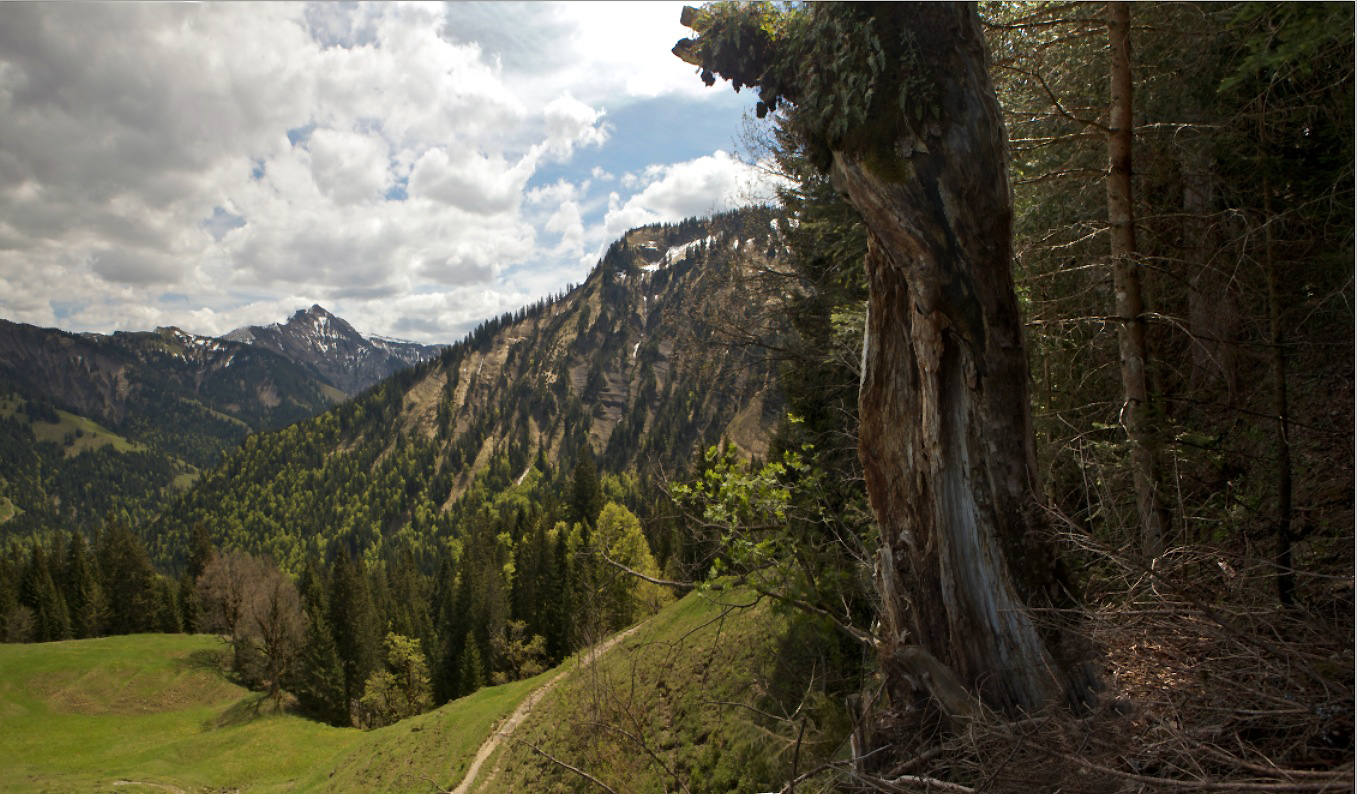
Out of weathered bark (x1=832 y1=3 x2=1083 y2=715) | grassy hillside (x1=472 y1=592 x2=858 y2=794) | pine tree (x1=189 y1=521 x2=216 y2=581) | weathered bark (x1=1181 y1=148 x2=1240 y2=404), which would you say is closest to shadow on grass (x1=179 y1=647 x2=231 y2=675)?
pine tree (x1=189 y1=521 x2=216 y2=581)

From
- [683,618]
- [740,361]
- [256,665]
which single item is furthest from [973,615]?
[256,665]

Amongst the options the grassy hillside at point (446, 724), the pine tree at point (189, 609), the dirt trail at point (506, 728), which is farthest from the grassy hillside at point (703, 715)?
the pine tree at point (189, 609)

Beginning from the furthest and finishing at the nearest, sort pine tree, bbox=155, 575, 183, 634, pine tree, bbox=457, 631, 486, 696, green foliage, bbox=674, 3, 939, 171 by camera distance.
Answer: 1. pine tree, bbox=155, 575, 183, 634
2. pine tree, bbox=457, 631, 486, 696
3. green foliage, bbox=674, 3, 939, 171

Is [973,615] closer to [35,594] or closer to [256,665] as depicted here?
[256,665]

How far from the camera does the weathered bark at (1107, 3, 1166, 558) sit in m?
5.83

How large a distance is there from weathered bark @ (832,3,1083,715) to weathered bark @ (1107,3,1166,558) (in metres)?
1.27

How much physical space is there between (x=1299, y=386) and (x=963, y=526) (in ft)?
14.2

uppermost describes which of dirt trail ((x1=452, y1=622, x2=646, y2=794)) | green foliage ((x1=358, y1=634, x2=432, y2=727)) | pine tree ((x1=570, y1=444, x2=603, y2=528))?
pine tree ((x1=570, y1=444, x2=603, y2=528))

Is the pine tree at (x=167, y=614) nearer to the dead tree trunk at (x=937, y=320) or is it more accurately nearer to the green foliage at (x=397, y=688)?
the green foliage at (x=397, y=688)

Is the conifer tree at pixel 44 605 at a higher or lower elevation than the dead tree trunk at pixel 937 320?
lower

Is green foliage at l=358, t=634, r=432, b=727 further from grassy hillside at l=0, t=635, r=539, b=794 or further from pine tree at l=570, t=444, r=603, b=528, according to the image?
pine tree at l=570, t=444, r=603, b=528

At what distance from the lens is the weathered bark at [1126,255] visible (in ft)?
19.1

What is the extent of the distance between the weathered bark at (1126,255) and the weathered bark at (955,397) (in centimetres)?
127

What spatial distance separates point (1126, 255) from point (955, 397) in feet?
6.80
